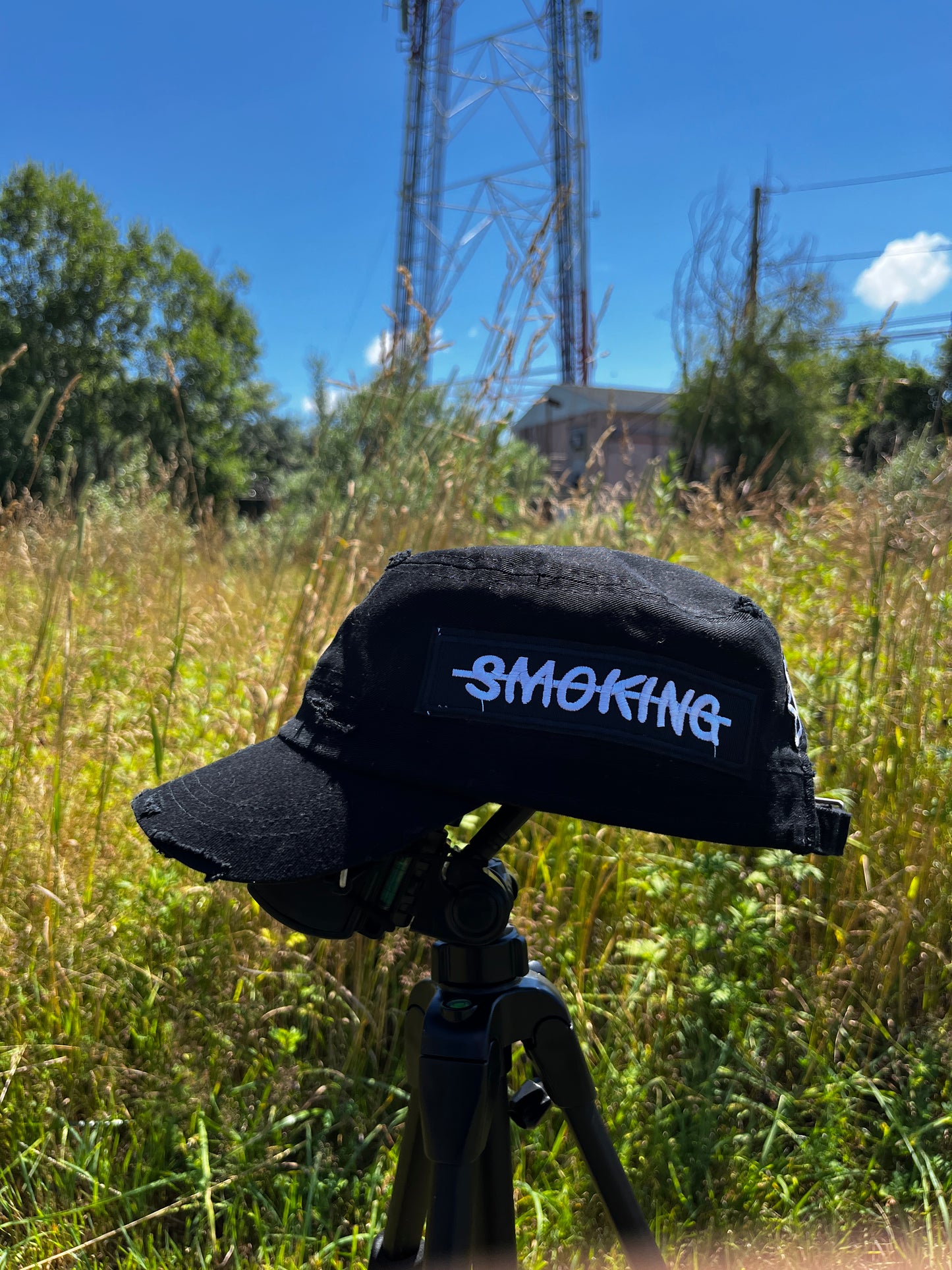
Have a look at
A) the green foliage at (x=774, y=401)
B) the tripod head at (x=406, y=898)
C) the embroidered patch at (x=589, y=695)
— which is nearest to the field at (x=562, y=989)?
the tripod head at (x=406, y=898)

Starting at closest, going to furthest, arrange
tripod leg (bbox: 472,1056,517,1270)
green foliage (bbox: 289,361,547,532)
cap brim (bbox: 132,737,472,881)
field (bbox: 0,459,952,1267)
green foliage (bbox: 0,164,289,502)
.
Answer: cap brim (bbox: 132,737,472,881)
tripod leg (bbox: 472,1056,517,1270)
field (bbox: 0,459,952,1267)
green foliage (bbox: 289,361,547,532)
green foliage (bbox: 0,164,289,502)

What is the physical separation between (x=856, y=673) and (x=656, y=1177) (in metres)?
1.17

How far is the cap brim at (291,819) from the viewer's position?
68 centimetres

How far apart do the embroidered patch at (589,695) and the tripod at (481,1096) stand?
0.14 m

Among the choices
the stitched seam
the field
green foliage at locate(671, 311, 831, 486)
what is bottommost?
the field

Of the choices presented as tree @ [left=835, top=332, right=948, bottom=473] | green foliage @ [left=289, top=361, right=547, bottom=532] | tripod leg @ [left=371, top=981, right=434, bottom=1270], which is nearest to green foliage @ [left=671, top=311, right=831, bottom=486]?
tree @ [left=835, top=332, right=948, bottom=473]

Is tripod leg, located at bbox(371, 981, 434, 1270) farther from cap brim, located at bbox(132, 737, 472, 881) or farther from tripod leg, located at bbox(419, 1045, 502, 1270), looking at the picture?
cap brim, located at bbox(132, 737, 472, 881)

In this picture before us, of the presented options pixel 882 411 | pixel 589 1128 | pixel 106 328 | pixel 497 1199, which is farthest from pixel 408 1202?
pixel 106 328

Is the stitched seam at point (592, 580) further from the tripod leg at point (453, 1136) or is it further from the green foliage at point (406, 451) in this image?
the green foliage at point (406, 451)

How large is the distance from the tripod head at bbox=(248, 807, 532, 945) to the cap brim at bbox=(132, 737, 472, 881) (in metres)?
0.06

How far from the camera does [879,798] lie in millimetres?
1715

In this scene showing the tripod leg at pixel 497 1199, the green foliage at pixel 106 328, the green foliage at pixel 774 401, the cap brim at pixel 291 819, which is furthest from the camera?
the green foliage at pixel 106 328

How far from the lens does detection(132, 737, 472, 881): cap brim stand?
68cm

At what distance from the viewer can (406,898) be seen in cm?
75
